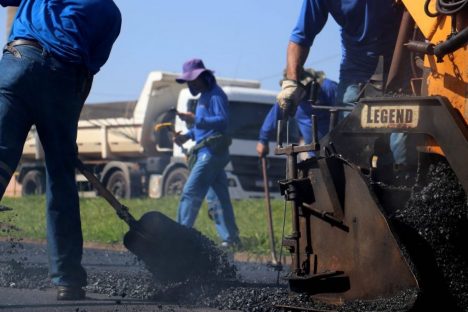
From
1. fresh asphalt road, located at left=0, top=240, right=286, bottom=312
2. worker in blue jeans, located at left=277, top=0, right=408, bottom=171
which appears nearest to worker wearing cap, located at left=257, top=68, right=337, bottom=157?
fresh asphalt road, located at left=0, top=240, right=286, bottom=312

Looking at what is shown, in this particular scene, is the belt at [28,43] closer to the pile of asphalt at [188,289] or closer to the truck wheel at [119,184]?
the pile of asphalt at [188,289]

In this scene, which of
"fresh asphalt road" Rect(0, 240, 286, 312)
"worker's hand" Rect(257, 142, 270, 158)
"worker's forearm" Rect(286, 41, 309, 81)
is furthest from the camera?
"worker's hand" Rect(257, 142, 270, 158)

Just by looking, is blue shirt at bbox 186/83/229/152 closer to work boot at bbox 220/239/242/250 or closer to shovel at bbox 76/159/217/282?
work boot at bbox 220/239/242/250

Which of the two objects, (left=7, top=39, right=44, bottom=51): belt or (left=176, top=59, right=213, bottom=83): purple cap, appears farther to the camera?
(left=176, top=59, right=213, bottom=83): purple cap

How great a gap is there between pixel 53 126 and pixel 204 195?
19.2 ft

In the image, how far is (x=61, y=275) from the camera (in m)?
6.09

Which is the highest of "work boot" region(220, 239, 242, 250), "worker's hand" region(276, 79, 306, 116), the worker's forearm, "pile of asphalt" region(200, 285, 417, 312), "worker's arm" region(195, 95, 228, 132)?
the worker's forearm

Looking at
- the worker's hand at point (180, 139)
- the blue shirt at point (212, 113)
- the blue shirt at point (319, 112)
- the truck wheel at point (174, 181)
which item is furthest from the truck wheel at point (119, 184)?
the blue shirt at point (319, 112)

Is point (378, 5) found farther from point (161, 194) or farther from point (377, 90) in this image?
point (161, 194)

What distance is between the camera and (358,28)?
6582 mm

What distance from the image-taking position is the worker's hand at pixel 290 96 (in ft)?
19.1

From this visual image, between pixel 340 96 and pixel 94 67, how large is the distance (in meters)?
1.79

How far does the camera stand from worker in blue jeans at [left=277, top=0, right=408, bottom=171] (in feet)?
20.6

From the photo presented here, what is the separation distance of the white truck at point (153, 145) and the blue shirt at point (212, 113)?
24.2ft
